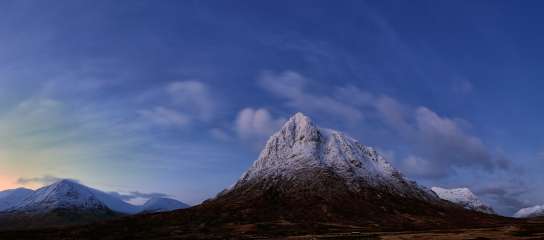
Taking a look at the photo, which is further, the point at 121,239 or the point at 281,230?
the point at 281,230

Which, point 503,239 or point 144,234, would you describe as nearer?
point 503,239

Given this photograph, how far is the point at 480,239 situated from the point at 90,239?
459 ft

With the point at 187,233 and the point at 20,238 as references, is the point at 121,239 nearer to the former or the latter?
the point at 187,233

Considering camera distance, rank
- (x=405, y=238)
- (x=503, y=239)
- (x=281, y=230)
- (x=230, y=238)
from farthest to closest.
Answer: (x=281, y=230), (x=230, y=238), (x=405, y=238), (x=503, y=239)

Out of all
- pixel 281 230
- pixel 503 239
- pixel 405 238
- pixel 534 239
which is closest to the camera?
pixel 534 239

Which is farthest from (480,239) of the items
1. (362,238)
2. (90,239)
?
(90,239)

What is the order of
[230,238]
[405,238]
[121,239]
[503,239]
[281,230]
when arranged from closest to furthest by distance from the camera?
[503,239] < [405,238] < [230,238] < [121,239] < [281,230]

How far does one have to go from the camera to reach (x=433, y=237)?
13712 cm

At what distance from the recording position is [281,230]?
195125 millimetres

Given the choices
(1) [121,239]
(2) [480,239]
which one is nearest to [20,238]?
(1) [121,239]

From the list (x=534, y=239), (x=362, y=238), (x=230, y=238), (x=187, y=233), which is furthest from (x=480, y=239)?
(x=187, y=233)

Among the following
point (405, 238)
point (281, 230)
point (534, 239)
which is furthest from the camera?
point (281, 230)

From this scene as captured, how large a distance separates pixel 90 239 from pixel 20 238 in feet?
107

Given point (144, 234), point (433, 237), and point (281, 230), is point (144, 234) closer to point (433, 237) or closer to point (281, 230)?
point (281, 230)
